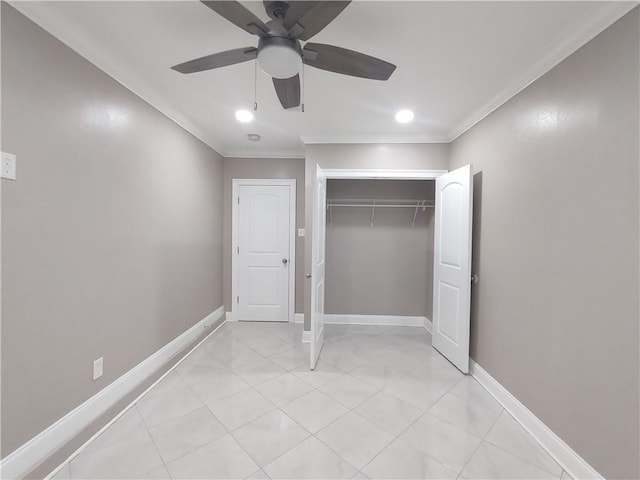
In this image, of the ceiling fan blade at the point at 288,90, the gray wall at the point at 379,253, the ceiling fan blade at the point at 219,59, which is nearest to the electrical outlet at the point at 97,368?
the ceiling fan blade at the point at 219,59

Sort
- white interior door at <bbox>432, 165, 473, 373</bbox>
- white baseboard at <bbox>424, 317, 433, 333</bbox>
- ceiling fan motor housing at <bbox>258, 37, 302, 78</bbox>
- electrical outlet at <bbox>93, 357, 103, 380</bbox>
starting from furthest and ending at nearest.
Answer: white baseboard at <bbox>424, 317, 433, 333</bbox>
white interior door at <bbox>432, 165, 473, 373</bbox>
electrical outlet at <bbox>93, 357, 103, 380</bbox>
ceiling fan motor housing at <bbox>258, 37, 302, 78</bbox>

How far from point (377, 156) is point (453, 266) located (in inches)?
59.1

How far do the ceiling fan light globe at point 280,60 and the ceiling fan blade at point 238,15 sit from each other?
0.07m

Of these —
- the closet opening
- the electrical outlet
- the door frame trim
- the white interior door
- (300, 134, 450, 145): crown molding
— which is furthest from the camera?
the door frame trim

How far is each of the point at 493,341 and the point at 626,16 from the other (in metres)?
2.16

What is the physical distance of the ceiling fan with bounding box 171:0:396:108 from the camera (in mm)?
1094

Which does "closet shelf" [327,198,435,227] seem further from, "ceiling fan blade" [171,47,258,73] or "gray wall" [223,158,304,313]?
"ceiling fan blade" [171,47,258,73]

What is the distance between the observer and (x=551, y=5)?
4.42 feet

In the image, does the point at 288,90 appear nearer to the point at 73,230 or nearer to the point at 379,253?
the point at 73,230

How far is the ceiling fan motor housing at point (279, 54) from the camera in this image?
124cm

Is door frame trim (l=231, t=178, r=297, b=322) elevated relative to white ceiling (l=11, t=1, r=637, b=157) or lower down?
lower down

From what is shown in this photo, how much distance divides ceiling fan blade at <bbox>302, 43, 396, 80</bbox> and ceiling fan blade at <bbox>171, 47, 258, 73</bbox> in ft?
0.91

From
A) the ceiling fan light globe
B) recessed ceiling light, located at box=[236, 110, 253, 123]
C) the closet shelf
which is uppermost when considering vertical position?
recessed ceiling light, located at box=[236, 110, 253, 123]

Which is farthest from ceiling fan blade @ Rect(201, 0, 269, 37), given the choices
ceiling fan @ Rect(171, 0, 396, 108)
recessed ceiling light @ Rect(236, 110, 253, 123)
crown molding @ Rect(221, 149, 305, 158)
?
crown molding @ Rect(221, 149, 305, 158)
